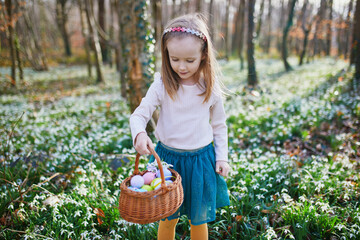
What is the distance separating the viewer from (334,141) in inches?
165

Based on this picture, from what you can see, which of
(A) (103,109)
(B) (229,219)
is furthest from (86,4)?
(B) (229,219)

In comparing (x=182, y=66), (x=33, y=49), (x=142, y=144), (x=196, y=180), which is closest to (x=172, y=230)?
(x=196, y=180)

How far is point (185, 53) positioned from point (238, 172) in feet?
7.25

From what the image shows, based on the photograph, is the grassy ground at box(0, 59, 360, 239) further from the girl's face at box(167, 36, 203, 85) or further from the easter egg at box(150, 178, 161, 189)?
the girl's face at box(167, 36, 203, 85)

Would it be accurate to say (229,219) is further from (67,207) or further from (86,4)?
(86,4)

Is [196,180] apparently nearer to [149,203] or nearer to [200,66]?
[149,203]

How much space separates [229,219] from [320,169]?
158cm

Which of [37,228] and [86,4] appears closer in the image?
[37,228]

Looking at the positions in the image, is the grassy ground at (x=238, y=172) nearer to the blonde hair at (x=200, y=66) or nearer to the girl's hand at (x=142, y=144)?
the girl's hand at (x=142, y=144)

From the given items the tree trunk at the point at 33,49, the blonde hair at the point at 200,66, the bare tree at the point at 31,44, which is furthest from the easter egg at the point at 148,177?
the tree trunk at the point at 33,49

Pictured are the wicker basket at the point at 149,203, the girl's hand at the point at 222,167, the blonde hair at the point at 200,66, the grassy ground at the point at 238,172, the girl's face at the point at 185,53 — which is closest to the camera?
the wicker basket at the point at 149,203

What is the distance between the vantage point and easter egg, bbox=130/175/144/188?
183 cm

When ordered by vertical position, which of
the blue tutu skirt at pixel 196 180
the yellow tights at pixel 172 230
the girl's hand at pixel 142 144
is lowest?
the yellow tights at pixel 172 230

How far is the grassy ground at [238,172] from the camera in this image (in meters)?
2.58
